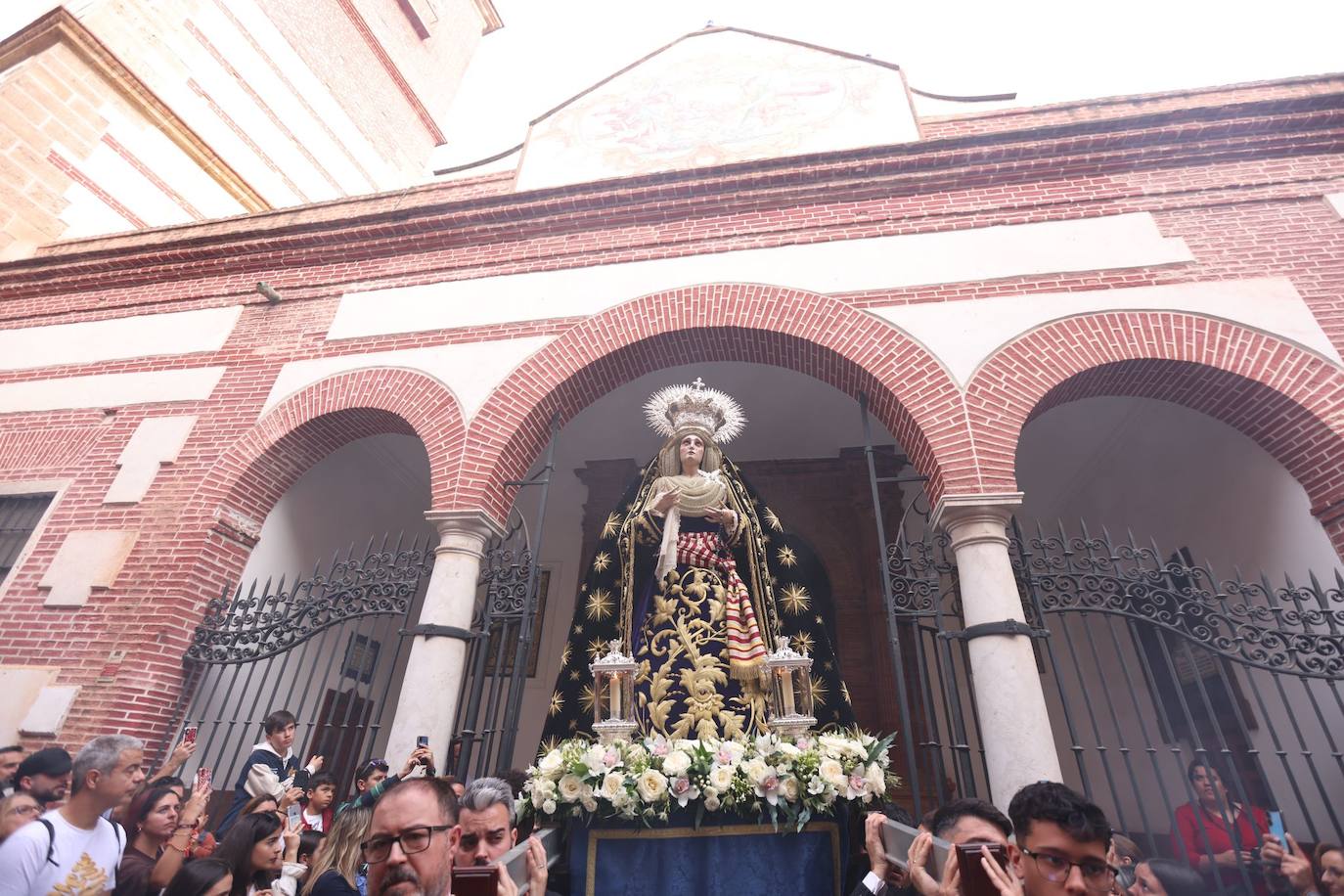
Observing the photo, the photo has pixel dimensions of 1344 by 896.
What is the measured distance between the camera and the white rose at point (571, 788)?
328 centimetres

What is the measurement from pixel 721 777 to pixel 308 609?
14.1 feet

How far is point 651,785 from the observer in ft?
10.5

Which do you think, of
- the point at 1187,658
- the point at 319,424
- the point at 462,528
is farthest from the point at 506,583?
the point at 1187,658

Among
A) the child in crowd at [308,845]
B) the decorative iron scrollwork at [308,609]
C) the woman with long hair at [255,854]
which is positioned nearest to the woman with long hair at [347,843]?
the woman with long hair at [255,854]

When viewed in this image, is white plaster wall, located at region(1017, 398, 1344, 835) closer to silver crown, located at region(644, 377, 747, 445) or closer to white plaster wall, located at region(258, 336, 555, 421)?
silver crown, located at region(644, 377, 747, 445)

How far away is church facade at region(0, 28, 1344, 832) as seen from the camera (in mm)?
5340

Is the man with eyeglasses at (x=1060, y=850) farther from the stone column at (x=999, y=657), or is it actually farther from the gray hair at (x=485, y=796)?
the stone column at (x=999, y=657)

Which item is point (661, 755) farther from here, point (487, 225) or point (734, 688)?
point (487, 225)

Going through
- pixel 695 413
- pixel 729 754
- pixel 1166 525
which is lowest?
pixel 729 754

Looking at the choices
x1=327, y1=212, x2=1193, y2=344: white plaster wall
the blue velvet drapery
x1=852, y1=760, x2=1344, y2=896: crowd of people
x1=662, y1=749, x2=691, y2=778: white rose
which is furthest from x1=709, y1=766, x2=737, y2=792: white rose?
x1=327, y1=212, x2=1193, y2=344: white plaster wall

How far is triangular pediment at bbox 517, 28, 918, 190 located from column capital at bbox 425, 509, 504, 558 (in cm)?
383

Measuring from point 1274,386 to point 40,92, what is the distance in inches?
523

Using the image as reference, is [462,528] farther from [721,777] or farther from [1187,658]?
[1187,658]

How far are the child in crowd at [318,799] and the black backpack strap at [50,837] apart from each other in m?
1.72
